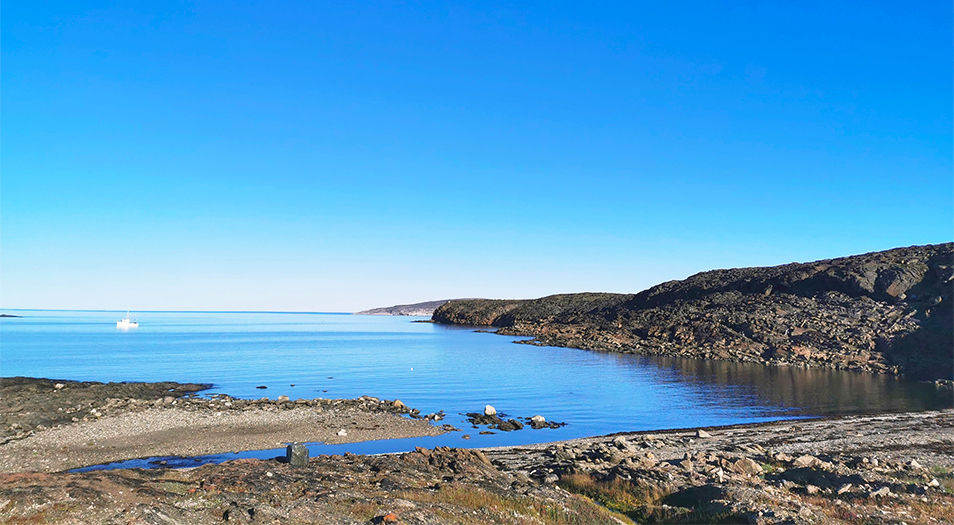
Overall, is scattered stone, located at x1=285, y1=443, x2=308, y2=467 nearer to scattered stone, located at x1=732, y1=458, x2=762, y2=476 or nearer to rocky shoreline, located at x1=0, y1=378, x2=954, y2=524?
rocky shoreline, located at x1=0, y1=378, x2=954, y2=524

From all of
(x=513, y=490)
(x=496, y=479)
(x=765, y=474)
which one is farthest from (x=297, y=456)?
(x=765, y=474)

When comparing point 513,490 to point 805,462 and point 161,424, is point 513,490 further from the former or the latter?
point 161,424

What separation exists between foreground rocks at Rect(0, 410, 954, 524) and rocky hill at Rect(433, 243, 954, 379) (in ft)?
206

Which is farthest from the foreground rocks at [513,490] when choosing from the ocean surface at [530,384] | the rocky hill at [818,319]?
the rocky hill at [818,319]

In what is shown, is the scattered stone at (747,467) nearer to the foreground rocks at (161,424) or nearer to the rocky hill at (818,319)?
the foreground rocks at (161,424)

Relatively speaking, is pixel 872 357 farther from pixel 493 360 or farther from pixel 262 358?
pixel 262 358

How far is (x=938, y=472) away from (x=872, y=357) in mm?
70299

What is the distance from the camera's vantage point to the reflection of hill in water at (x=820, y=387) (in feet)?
163

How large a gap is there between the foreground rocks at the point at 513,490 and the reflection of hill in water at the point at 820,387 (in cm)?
2325

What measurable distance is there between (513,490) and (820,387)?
55.8m

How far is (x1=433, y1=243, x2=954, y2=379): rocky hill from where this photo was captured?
83.0 m

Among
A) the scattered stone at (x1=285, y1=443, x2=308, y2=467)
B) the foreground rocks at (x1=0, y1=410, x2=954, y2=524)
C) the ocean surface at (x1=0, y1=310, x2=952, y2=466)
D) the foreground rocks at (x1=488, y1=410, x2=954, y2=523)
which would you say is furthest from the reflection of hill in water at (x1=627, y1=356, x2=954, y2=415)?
the scattered stone at (x1=285, y1=443, x2=308, y2=467)

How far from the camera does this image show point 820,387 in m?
61.9

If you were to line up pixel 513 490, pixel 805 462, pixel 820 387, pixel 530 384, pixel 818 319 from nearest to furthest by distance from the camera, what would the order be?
pixel 513 490 → pixel 805 462 → pixel 820 387 → pixel 530 384 → pixel 818 319
